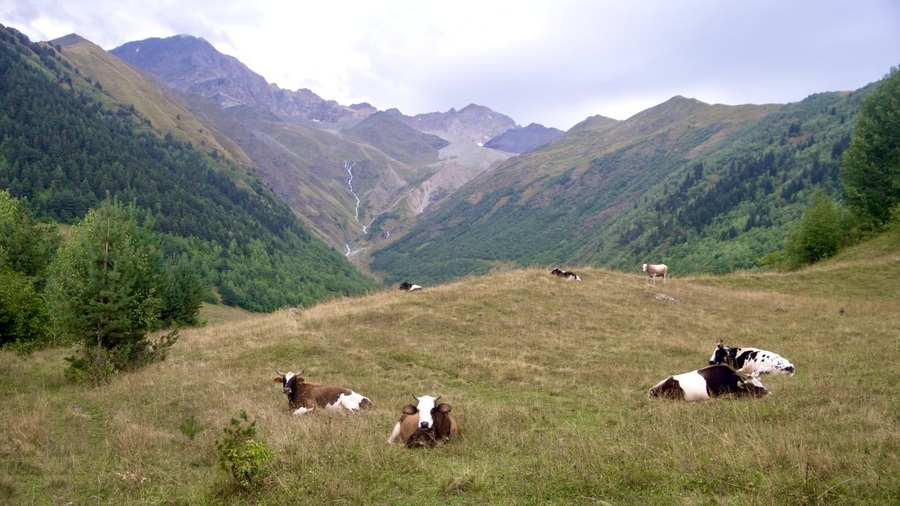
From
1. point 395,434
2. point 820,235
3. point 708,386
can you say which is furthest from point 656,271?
point 395,434

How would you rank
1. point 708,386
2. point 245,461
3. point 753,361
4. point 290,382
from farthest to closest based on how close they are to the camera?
1. point 753,361
2. point 290,382
3. point 708,386
4. point 245,461

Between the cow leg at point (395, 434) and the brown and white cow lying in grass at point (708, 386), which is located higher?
the brown and white cow lying in grass at point (708, 386)

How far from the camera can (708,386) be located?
12.5m

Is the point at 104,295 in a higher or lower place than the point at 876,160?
lower

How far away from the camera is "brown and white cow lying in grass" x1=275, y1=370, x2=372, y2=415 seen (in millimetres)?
13258

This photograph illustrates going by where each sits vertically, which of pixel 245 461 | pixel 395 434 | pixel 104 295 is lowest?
pixel 395 434

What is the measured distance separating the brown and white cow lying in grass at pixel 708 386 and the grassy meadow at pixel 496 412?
1.75 ft

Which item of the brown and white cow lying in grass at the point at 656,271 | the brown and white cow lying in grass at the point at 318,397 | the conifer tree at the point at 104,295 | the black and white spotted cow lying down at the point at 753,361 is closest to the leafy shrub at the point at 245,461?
the brown and white cow lying in grass at the point at 318,397

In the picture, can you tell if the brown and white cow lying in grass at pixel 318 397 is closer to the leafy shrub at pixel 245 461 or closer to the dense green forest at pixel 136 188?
the leafy shrub at pixel 245 461

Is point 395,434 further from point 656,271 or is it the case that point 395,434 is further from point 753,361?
point 656,271

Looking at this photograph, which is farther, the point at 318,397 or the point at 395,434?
the point at 318,397

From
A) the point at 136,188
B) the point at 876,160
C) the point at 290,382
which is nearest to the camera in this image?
the point at 290,382

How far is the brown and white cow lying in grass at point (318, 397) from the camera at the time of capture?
43.5 feet

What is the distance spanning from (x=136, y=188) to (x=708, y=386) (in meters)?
171
